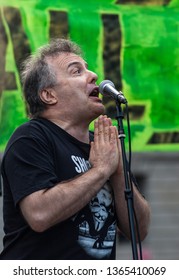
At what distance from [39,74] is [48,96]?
117 mm

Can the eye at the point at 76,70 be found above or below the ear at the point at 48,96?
above

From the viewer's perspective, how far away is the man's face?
347cm

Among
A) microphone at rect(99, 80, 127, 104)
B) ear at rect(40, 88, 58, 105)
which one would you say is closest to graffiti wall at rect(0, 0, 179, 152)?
ear at rect(40, 88, 58, 105)

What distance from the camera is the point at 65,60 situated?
3.62 m

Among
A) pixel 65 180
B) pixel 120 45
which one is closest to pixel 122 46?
pixel 120 45

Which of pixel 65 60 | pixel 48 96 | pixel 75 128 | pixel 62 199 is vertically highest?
pixel 65 60

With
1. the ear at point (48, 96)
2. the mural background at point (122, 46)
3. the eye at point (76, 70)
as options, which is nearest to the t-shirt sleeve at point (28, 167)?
the ear at point (48, 96)

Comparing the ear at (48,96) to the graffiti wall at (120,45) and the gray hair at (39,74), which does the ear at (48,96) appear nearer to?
the gray hair at (39,74)

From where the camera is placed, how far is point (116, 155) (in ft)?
10.9

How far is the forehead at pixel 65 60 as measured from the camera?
3.60 metres

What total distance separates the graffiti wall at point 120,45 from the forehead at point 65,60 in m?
2.57

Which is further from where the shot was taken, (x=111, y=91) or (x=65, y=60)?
(x=65, y=60)

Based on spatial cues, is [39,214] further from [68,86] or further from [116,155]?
[68,86]

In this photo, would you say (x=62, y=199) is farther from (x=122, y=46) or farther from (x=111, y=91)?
(x=122, y=46)
